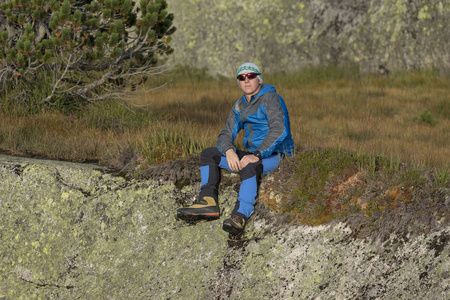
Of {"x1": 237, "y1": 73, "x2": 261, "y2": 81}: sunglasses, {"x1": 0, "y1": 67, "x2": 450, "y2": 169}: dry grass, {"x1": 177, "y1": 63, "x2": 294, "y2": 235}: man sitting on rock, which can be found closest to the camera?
{"x1": 177, "y1": 63, "x2": 294, "y2": 235}: man sitting on rock

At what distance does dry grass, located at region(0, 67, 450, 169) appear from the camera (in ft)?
15.9

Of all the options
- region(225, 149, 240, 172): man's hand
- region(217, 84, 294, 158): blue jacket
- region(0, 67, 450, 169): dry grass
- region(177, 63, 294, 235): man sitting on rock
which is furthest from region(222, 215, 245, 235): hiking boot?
region(0, 67, 450, 169): dry grass

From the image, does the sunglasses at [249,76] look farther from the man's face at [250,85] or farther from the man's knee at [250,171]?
the man's knee at [250,171]

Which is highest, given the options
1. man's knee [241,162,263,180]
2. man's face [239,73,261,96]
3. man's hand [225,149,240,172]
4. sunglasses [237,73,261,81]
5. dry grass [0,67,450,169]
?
sunglasses [237,73,261,81]

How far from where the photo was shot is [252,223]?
3.77 meters

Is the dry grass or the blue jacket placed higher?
the blue jacket

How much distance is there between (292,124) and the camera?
20.0 ft

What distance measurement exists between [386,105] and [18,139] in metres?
5.18

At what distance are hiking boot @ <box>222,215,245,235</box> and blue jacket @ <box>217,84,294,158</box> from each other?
0.55m

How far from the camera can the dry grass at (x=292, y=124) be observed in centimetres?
484

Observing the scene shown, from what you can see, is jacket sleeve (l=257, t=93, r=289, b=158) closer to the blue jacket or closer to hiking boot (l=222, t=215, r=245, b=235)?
the blue jacket

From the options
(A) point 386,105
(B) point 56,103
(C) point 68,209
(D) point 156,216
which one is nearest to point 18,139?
(B) point 56,103

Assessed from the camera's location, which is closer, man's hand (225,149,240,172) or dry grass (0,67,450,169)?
man's hand (225,149,240,172)

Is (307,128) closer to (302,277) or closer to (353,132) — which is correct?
(353,132)
